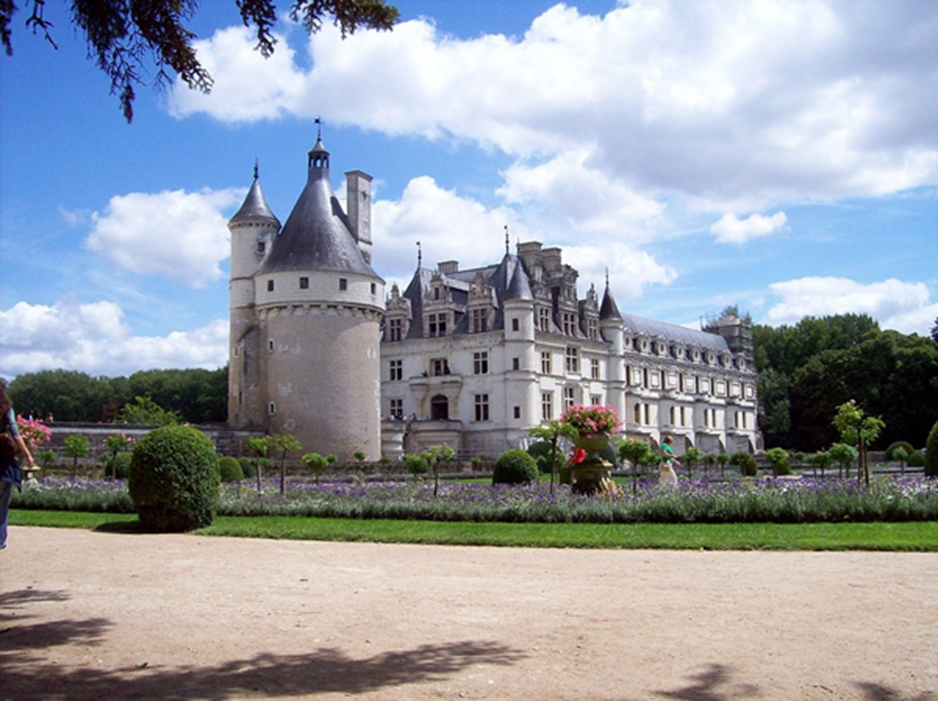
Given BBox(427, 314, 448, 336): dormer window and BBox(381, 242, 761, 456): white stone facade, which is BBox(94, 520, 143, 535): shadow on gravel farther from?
BBox(427, 314, 448, 336): dormer window

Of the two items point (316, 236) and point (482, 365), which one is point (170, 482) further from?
point (482, 365)

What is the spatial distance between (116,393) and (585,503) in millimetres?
64656

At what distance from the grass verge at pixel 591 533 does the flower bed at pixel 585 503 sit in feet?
1.91

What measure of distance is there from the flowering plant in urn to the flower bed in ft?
4.04

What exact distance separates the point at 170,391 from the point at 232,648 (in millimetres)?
68229

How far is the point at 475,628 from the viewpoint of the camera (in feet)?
21.2

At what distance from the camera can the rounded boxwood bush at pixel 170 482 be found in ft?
45.8

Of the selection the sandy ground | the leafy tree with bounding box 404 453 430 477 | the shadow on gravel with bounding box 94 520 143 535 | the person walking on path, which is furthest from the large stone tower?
the person walking on path

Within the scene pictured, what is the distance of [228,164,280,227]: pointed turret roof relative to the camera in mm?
39969

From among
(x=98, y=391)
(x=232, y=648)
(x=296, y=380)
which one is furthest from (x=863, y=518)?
(x=98, y=391)

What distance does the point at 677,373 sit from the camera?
2485 inches

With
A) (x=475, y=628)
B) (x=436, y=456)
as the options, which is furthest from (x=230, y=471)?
(x=475, y=628)

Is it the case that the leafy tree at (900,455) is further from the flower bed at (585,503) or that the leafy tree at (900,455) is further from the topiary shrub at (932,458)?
the flower bed at (585,503)

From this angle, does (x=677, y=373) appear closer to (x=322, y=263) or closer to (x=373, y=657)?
(x=322, y=263)
